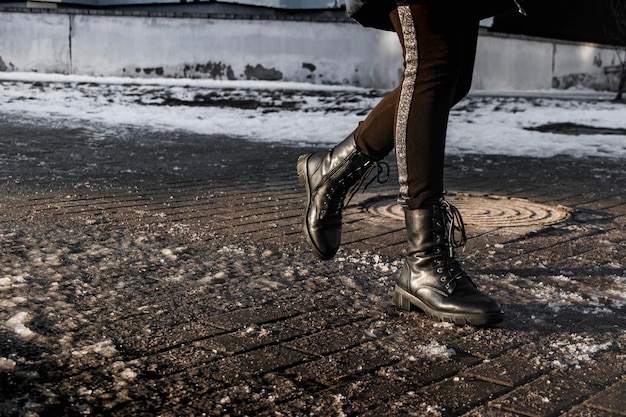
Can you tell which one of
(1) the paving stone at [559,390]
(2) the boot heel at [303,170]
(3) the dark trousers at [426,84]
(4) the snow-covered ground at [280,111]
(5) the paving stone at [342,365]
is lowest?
(5) the paving stone at [342,365]

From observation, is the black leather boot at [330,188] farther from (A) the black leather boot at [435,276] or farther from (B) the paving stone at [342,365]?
(B) the paving stone at [342,365]

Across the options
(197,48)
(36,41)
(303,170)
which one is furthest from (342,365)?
(36,41)

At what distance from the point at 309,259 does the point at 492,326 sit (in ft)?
3.05

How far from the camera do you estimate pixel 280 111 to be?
1054 cm

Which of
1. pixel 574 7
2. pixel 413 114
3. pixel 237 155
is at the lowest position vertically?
pixel 237 155

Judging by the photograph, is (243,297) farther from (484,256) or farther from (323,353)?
(484,256)

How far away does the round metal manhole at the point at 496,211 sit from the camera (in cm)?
402

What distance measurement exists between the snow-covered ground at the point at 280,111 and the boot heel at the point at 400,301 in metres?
4.88

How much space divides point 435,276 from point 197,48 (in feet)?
40.3

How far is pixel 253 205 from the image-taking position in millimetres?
4383

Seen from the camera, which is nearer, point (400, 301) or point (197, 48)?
point (400, 301)

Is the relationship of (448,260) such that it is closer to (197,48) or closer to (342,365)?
(342,365)

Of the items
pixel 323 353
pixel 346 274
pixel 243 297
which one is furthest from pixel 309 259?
pixel 323 353

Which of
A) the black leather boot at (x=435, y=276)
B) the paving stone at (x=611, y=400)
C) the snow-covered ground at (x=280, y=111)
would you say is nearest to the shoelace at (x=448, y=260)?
the black leather boot at (x=435, y=276)
